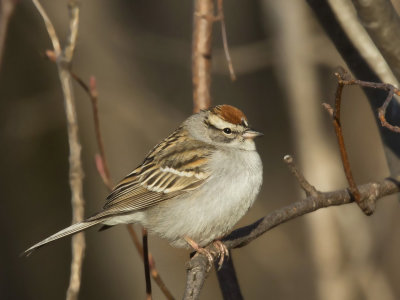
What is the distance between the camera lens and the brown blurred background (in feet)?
20.4

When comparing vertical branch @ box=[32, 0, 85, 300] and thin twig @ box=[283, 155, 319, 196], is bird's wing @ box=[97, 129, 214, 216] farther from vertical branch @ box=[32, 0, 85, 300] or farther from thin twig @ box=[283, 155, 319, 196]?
vertical branch @ box=[32, 0, 85, 300]

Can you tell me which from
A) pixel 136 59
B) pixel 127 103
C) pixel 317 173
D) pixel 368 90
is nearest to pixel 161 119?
pixel 127 103

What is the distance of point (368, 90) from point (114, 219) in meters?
1.71

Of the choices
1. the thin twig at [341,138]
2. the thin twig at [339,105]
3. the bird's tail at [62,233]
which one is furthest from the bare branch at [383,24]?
the bird's tail at [62,233]

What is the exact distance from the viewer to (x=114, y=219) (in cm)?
420

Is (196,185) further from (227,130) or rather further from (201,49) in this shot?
(201,49)

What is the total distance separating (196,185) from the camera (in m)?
4.20

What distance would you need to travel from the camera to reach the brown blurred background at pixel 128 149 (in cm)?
621

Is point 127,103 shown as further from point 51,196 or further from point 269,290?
point 269,290

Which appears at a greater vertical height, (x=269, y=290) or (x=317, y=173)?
(x=317, y=173)

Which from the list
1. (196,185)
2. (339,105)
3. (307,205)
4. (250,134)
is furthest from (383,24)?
(196,185)

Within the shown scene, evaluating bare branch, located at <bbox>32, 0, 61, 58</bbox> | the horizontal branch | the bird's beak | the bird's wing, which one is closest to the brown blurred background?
the bird's beak

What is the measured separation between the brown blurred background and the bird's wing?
1944mm

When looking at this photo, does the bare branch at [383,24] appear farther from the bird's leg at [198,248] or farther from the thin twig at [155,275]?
the thin twig at [155,275]
